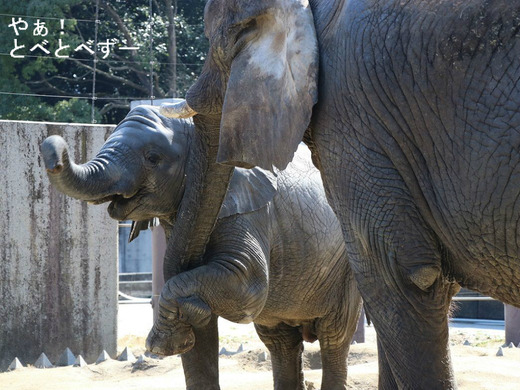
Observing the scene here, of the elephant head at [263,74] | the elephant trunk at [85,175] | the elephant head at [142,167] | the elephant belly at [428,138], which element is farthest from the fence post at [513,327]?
the elephant belly at [428,138]

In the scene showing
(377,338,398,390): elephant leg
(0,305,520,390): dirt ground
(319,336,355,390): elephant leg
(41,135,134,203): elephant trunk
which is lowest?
(0,305,520,390): dirt ground

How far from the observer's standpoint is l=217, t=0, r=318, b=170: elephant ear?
10.3ft

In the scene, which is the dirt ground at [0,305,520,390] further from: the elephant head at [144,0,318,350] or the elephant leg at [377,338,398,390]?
the elephant head at [144,0,318,350]

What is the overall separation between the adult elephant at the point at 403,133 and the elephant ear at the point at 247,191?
1537mm

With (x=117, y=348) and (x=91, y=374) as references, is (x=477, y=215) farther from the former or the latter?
(x=117, y=348)

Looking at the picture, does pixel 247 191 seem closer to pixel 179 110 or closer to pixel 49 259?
pixel 179 110

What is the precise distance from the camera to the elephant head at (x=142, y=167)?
15.5 feet

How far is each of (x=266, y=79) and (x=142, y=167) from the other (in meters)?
1.76

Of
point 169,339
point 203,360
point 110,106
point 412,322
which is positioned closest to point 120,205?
point 169,339

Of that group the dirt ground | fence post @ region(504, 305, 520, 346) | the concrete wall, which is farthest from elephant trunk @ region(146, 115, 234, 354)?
fence post @ region(504, 305, 520, 346)

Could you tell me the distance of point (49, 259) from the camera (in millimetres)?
7680

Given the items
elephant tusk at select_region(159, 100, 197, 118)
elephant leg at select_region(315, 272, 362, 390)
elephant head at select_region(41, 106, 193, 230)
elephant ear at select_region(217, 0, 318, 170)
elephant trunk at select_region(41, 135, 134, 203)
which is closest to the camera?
elephant ear at select_region(217, 0, 318, 170)

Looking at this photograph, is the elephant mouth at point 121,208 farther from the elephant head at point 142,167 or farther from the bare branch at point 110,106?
the bare branch at point 110,106

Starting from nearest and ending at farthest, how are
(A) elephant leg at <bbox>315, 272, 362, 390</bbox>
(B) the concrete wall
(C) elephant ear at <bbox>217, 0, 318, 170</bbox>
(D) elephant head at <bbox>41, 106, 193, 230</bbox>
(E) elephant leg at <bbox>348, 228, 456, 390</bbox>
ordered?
(E) elephant leg at <bbox>348, 228, 456, 390</bbox>
(C) elephant ear at <bbox>217, 0, 318, 170</bbox>
(D) elephant head at <bbox>41, 106, 193, 230</bbox>
(A) elephant leg at <bbox>315, 272, 362, 390</bbox>
(B) the concrete wall
